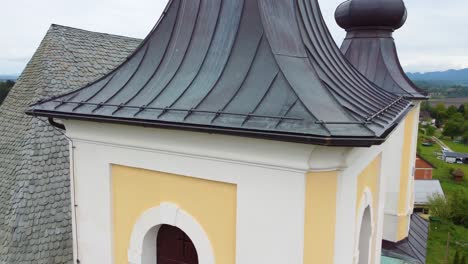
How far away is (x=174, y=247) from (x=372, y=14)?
6687 mm

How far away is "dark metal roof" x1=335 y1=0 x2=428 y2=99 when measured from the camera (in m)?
8.32

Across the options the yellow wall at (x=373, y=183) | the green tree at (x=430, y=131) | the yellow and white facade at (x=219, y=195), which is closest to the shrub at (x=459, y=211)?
the yellow wall at (x=373, y=183)

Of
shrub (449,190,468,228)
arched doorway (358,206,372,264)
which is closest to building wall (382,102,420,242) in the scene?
arched doorway (358,206,372,264)

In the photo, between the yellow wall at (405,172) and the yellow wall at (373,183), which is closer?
the yellow wall at (373,183)

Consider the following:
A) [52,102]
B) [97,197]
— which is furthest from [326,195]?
[52,102]

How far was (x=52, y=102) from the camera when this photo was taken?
394 cm

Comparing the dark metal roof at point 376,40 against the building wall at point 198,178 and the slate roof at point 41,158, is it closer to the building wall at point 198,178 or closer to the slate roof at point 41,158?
the slate roof at point 41,158

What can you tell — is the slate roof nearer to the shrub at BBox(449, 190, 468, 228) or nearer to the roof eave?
the roof eave

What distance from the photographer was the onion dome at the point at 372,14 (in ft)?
27.3

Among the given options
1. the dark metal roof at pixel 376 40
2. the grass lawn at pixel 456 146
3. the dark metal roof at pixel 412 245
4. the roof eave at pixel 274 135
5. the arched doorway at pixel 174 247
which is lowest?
the grass lawn at pixel 456 146

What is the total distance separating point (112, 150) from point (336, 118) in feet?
7.07

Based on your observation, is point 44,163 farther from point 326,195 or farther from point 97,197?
point 326,195

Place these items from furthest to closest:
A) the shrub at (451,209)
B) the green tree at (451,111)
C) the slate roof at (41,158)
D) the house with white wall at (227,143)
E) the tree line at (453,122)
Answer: the green tree at (451,111), the tree line at (453,122), the shrub at (451,209), the slate roof at (41,158), the house with white wall at (227,143)

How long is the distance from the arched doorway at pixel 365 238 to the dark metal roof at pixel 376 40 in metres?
4.29
